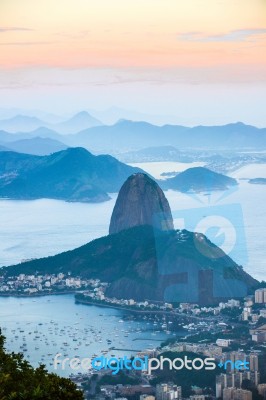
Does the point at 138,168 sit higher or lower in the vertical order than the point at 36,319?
higher

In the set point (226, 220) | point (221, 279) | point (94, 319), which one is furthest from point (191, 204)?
point (94, 319)

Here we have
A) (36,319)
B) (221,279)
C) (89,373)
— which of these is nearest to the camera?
(89,373)

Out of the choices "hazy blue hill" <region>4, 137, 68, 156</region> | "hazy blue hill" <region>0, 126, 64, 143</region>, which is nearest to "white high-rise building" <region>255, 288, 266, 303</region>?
"hazy blue hill" <region>0, 126, 64, 143</region>

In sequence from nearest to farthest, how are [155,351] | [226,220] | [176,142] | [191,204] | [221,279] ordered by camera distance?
[155,351] → [221,279] → [226,220] → [191,204] → [176,142]

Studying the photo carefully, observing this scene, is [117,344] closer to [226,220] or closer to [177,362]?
[177,362]

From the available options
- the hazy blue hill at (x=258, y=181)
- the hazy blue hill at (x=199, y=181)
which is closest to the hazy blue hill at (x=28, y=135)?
the hazy blue hill at (x=199, y=181)

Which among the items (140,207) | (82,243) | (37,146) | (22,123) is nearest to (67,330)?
(140,207)

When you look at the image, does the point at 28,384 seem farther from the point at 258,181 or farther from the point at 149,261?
the point at 258,181
